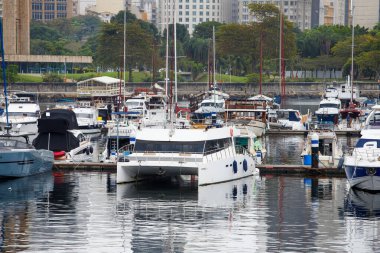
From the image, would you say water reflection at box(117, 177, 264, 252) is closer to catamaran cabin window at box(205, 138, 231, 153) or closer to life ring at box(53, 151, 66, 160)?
catamaran cabin window at box(205, 138, 231, 153)

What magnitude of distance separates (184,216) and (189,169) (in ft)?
20.0

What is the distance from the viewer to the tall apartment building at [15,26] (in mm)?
164250

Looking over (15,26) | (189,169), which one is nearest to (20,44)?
(15,26)

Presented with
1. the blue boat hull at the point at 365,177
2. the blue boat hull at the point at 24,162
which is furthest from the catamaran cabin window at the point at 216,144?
the blue boat hull at the point at 24,162

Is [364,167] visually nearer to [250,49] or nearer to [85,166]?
[85,166]

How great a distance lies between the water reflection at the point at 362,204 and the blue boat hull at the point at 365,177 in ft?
0.82

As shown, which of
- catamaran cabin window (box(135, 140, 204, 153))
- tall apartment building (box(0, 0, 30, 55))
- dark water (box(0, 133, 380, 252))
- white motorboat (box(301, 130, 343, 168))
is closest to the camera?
dark water (box(0, 133, 380, 252))

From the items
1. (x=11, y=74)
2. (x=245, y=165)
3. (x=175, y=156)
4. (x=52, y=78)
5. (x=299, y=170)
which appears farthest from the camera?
(x=52, y=78)

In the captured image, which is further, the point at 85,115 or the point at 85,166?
the point at 85,115

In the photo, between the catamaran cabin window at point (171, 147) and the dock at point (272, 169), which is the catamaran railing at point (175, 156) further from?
the dock at point (272, 169)

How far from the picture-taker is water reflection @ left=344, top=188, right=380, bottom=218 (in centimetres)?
3919

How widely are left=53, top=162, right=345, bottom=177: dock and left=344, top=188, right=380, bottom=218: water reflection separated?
4.73 meters

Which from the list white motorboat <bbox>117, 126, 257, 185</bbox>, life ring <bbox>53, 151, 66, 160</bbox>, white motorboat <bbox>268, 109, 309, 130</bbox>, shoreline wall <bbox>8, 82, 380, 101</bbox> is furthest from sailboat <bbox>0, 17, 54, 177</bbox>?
shoreline wall <bbox>8, 82, 380, 101</bbox>

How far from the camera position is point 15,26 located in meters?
166
